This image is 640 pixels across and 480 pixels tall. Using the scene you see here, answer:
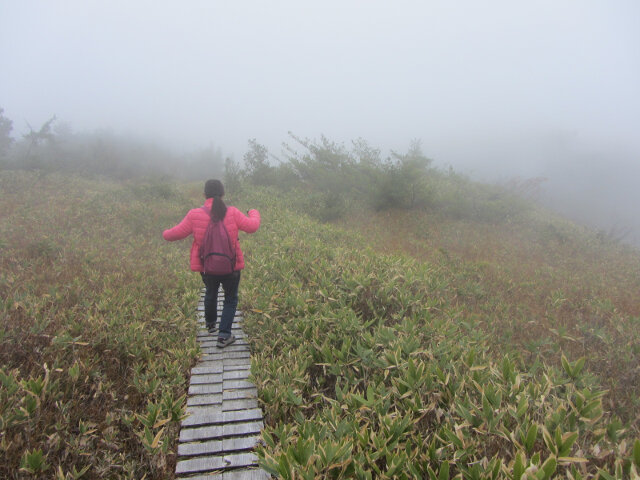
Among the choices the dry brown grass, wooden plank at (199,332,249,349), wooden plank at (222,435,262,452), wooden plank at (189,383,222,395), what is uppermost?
the dry brown grass

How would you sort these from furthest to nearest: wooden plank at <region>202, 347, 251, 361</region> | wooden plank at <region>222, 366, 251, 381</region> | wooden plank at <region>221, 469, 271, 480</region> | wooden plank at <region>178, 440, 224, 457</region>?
wooden plank at <region>202, 347, 251, 361</region>, wooden plank at <region>222, 366, 251, 381</region>, wooden plank at <region>178, 440, 224, 457</region>, wooden plank at <region>221, 469, 271, 480</region>

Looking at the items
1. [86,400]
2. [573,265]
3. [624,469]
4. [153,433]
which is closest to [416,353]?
[624,469]

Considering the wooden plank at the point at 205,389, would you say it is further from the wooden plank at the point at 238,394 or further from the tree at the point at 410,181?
the tree at the point at 410,181

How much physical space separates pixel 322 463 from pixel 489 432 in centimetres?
135

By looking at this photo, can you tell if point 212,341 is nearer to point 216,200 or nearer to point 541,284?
point 216,200

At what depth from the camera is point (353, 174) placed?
17750mm

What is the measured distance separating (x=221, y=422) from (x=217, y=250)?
7.06 feet

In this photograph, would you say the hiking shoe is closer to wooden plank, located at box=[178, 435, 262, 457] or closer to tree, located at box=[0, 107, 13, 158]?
wooden plank, located at box=[178, 435, 262, 457]

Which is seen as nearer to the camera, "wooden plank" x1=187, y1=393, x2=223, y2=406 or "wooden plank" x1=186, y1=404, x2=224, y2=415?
"wooden plank" x1=186, y1=404, x2=224, y2=415

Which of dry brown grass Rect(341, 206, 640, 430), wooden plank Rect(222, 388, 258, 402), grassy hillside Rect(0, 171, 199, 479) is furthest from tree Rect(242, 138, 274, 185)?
wooden plank Rect(222, 388, 258, 402)

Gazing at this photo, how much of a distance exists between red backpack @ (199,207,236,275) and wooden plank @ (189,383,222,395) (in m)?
1.46

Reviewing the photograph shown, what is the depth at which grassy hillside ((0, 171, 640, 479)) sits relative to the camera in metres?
2.53

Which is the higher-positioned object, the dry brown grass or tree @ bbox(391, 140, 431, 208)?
tree @ bbox(391, 140, 431, 208)

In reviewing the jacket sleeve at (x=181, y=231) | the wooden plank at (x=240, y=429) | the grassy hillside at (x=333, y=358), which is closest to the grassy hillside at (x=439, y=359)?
the grassy hillside at (x=333, y=358)
